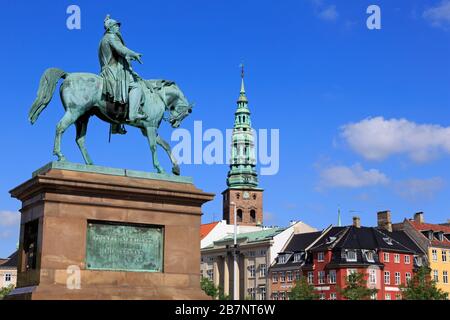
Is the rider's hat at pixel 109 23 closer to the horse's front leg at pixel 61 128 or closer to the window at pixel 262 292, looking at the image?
the horse's front leg at pixel 61 128

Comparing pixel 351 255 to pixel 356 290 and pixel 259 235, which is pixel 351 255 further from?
pixel 259 235

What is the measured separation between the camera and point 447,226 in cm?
10244

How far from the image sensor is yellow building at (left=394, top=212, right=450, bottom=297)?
93.6 metres

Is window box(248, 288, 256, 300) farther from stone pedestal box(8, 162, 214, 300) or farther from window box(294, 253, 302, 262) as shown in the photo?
stone pedestal box(8, 162, 214, 300)

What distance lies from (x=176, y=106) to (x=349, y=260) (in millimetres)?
67561

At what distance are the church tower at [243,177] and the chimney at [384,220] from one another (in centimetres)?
4300

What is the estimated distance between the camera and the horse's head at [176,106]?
22.2 m

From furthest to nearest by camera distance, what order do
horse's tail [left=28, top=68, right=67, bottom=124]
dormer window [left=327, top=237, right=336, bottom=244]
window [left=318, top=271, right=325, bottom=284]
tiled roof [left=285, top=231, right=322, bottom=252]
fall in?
tiled roof [left=285, top=231, right=322, bottom=252], dormer window [left=327, top=237, right=336, bottom=244], window [left=318, top=271, right=325, bottom=284], horse's tail [left=28, top=68, right=67, bottom=124]

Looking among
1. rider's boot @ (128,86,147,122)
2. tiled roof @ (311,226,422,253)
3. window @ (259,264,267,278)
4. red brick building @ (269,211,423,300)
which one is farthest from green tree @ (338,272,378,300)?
rider's boot @ (128,86,147,122)

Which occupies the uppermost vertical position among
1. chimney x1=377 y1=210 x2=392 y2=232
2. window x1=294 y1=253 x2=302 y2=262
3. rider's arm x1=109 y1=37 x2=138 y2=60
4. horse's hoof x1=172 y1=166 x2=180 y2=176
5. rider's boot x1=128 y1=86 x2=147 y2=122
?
chimney x1=377 y1=210 x2=392 y2=232

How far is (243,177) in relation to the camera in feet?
500

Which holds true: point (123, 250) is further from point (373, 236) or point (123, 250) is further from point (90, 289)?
point (373, 236)

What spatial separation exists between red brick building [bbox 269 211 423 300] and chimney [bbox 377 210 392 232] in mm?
1457

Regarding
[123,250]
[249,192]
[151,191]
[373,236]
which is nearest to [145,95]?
[151,191]
